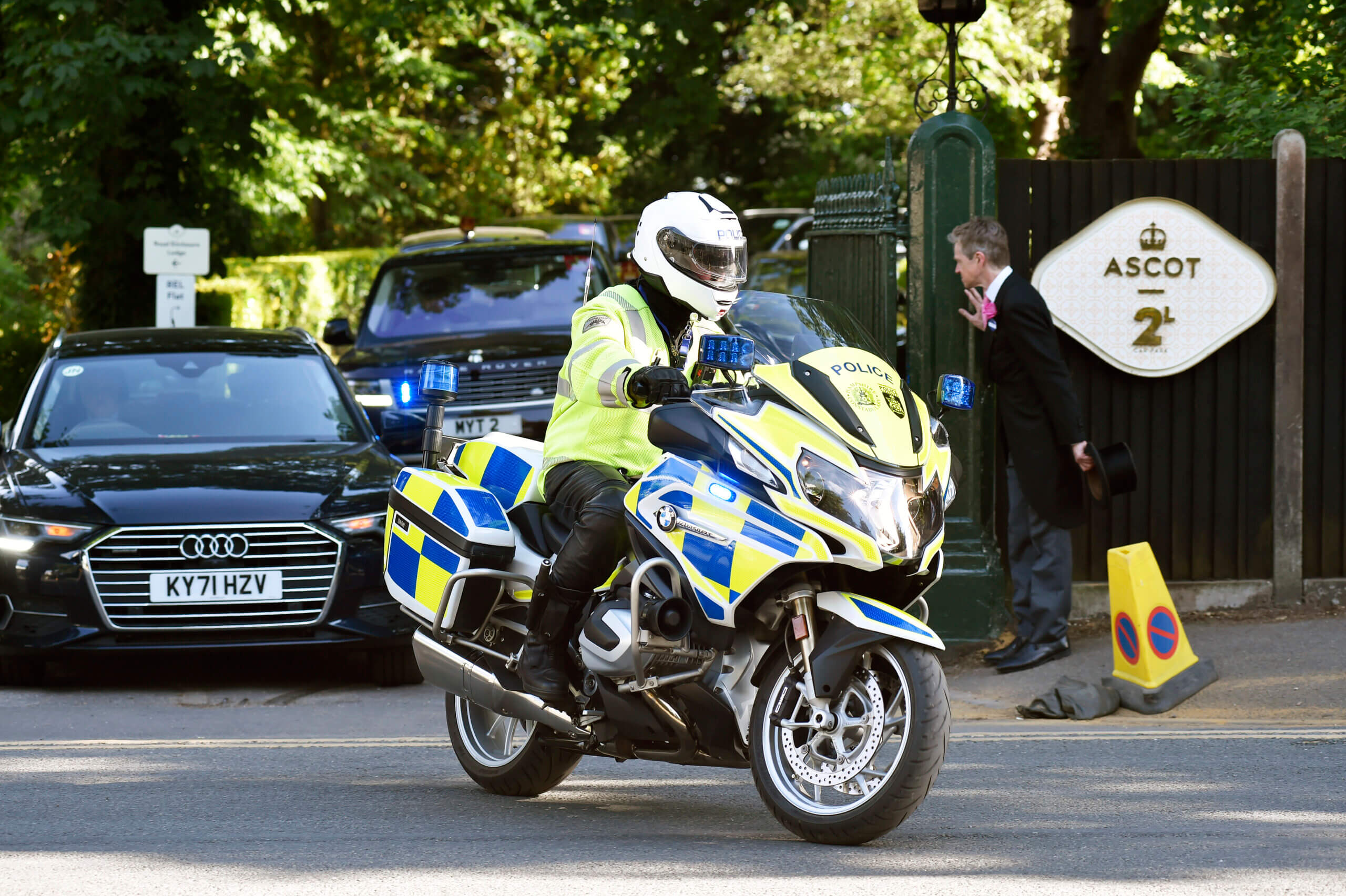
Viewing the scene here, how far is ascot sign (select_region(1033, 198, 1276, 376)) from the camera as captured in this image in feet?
30.0

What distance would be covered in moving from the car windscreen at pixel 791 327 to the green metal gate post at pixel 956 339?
3290mm

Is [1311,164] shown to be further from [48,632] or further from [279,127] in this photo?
→ [279,127]

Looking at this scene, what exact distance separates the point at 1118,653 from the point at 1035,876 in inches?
129

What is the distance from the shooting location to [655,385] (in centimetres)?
472

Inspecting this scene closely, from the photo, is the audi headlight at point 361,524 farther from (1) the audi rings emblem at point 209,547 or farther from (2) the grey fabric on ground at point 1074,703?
(2) the grey fabric on ground at point 1074,703

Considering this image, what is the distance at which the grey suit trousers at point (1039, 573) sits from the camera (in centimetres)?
845

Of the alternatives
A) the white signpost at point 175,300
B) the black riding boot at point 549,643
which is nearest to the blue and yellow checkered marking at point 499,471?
the black riding boot at point 549,643

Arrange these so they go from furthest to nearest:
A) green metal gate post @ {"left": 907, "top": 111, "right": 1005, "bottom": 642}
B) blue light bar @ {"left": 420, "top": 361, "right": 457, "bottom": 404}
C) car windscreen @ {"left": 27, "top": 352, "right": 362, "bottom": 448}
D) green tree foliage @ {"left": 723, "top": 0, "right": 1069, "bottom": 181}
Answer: green tree foliage @ {"left": 723, "top": 0, "right": 1069, "bottom": 181}
car windscreen @ {"left": 27, "top": 352, "right": 362, "bottom": 448}
green metal gate post @ {"left": 907, "top": 111, "right": 1005, "bottom": 642}
blue light bar @ {"left": 420, "top": 361, "right": 457, "bottom": 404}

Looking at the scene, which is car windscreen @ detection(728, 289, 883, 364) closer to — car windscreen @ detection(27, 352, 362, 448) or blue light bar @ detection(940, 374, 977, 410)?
blue light bar @ detection(940, 374, 977, 410)

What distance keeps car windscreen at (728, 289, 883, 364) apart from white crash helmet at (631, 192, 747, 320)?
141mm

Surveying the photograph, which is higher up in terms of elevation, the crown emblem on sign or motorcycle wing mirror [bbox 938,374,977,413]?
the crown emblem on sign

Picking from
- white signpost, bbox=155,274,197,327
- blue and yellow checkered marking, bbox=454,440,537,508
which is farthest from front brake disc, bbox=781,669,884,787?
white signpost, bbox=155,274,197,327

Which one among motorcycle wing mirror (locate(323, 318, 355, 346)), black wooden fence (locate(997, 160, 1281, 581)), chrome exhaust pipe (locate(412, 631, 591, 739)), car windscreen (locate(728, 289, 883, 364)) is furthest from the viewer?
motorcycle wing mirror (locate(323, 318, 355, 346))

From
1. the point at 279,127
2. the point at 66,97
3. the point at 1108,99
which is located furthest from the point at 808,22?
the point at 66,97
